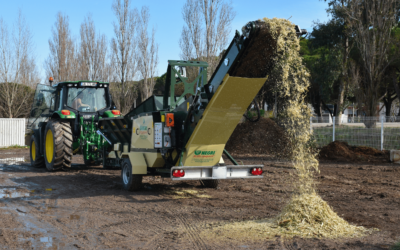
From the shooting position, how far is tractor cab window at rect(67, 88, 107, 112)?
11.7 meters

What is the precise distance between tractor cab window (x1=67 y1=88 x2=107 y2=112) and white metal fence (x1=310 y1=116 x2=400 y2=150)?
31.3 ft

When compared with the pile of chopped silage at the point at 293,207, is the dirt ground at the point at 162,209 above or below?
below

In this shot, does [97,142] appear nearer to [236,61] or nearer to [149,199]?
[149,199]

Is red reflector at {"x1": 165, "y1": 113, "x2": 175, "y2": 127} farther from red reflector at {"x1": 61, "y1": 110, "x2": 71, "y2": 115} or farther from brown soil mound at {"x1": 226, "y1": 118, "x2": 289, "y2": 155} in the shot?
brown soil mound at {"x1": 226, "y1": 118, "x2": 289, "y2": 155}

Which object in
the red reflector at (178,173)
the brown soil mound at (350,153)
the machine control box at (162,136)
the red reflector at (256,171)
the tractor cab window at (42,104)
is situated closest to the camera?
the red reflector at (178,173)

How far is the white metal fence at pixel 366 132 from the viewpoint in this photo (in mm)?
14648

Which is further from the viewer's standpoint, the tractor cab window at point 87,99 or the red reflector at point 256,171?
Result: the tractor cab window at point 87,99

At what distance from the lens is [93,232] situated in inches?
203

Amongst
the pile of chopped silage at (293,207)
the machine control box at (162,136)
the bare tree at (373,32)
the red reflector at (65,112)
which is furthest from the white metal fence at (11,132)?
the pile of chopped silage at (293,207)

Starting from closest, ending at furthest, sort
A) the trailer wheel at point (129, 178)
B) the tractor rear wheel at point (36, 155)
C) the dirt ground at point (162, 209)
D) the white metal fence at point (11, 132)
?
the dirt ground at point (162, 209), the trailer wheel at point (129, 178), the tractor rear wheel at point (36, 155), the white metal fence at point (11, 132)

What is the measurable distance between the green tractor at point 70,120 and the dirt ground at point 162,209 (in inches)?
30.1

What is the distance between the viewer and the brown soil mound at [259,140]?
17.7 meters

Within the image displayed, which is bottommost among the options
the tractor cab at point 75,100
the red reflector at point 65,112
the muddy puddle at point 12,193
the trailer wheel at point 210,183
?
the muddy puddle at point 12,193

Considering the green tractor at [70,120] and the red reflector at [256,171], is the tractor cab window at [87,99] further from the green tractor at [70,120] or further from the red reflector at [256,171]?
the red reflector at [256,171]
